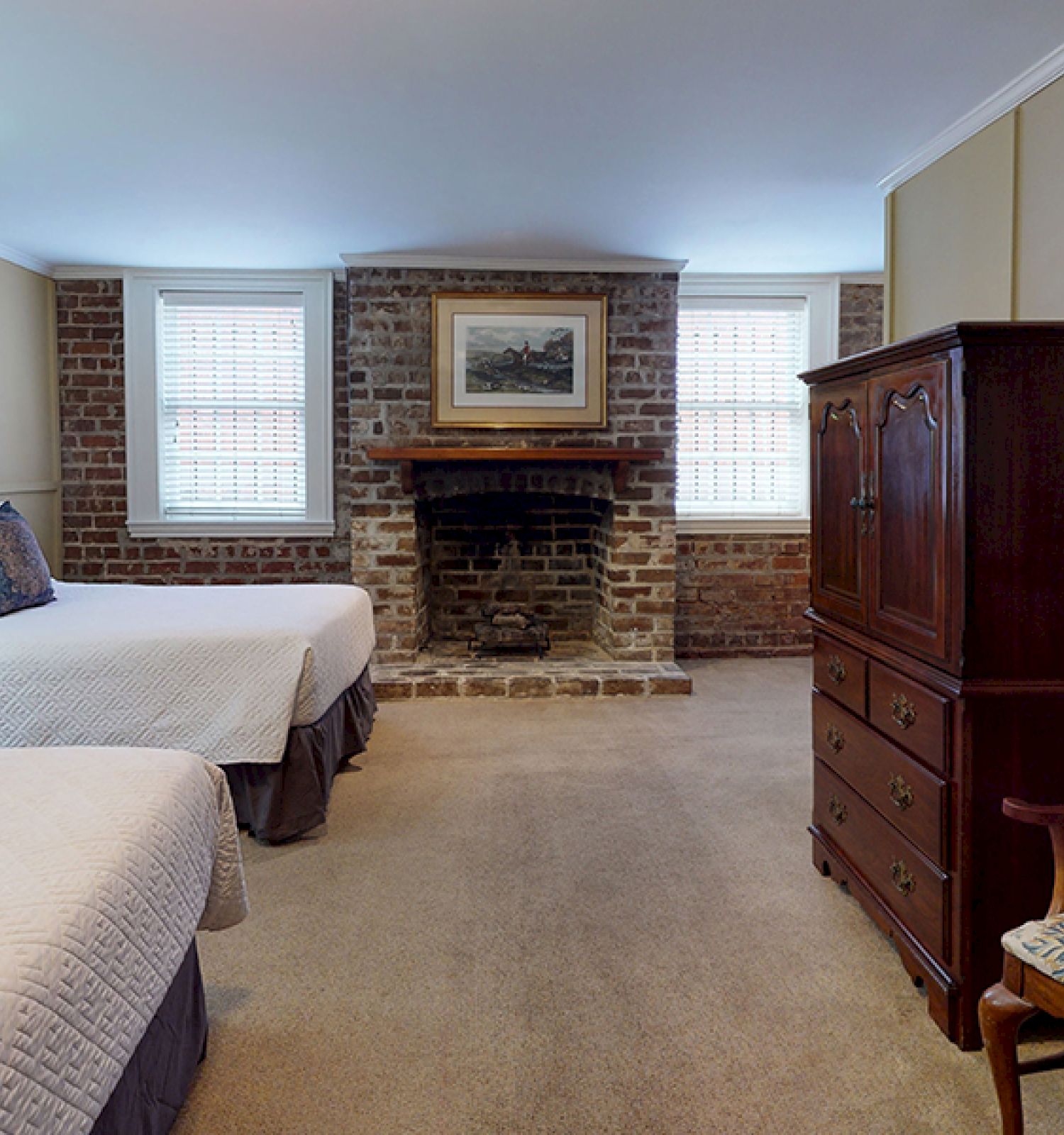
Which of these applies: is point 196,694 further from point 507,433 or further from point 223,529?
point 223,529

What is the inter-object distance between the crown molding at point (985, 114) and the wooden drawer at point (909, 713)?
6.97 ft

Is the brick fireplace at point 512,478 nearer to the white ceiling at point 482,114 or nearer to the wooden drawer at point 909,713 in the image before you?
the white ceiling at point 482,114

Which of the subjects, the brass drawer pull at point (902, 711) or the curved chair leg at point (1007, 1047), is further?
the brass drawer pull at point (902, 711)

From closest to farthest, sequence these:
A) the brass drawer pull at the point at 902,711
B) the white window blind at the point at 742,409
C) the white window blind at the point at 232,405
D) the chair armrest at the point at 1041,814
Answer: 1. the chair armrest at the point at 1041,814
2. the brass drawer pull at the point at 902,711
3. the white window blind at the point at 232,405
4. the white window blind at the point at 742,409

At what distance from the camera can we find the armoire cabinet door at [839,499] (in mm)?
2490

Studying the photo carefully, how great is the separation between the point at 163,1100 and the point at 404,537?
4.10m

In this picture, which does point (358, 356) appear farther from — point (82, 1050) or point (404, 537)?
point (82, 1050)

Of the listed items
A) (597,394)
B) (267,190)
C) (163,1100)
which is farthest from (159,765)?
(597,394)

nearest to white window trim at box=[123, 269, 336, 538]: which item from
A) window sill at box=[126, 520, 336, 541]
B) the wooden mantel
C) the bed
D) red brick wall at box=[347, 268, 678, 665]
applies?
window sill at box=[126, 520, 336, 541]

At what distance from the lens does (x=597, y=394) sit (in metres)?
5.55

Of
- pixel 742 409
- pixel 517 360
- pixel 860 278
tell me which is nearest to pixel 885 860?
pixel 517 360

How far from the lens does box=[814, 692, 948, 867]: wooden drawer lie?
2070mm

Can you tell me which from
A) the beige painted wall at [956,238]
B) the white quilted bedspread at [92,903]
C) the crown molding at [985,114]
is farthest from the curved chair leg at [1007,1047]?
the crown molding at [985,114]

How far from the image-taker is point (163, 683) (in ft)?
10.1
